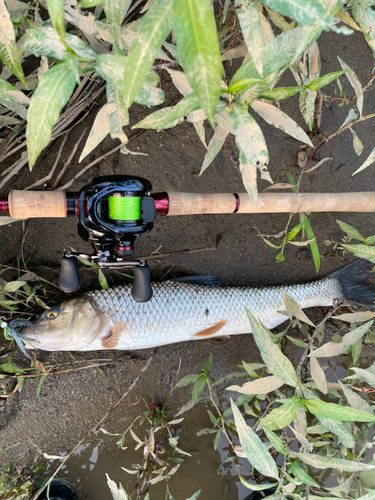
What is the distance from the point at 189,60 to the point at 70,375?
2108mm

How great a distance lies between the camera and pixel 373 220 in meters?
2.38

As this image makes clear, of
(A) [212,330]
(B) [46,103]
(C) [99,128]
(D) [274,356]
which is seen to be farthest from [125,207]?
(A) [212,330]

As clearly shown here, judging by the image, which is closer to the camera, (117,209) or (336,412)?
(336,412)

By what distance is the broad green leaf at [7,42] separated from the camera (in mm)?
898

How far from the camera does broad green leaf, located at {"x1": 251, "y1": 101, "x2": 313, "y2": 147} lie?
111cm

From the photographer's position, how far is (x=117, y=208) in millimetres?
1334

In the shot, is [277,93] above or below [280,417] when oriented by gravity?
above

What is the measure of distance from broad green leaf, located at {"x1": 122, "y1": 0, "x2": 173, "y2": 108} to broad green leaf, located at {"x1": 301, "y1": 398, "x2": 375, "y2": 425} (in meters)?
1.15

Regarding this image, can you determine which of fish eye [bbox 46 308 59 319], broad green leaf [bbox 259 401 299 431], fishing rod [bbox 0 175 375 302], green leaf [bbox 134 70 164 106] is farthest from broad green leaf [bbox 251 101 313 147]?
fish eye [bbox 46 308 59 319]

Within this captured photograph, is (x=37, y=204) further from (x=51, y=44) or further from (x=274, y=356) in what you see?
(x=274, y=356)

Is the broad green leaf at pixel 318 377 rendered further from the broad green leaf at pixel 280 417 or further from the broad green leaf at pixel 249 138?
the broad green leaf at pixel 249 138

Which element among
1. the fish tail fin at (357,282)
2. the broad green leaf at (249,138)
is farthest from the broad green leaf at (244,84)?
the fish tail fin at (357,282)

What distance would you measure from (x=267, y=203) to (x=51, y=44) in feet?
4.23

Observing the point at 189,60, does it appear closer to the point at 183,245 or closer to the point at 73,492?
the point at 183,245
